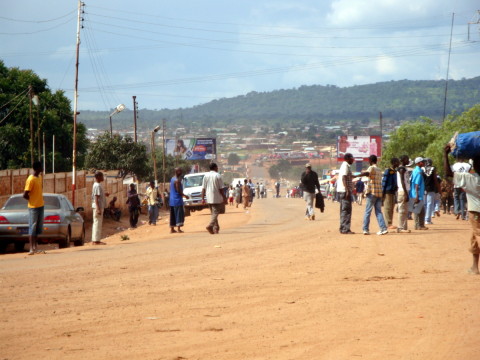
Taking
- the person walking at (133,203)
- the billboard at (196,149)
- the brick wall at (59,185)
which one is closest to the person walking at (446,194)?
the person walking at (133,203)

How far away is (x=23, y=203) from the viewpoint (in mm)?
21016

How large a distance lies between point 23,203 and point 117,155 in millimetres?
59604

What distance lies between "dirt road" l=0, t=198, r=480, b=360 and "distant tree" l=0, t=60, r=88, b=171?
178ft

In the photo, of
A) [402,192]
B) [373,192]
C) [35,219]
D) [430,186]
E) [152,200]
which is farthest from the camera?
[152,200]

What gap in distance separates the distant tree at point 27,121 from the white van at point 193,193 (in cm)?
2368

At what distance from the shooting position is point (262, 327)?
787 centimetres

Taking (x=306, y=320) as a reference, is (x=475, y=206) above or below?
above

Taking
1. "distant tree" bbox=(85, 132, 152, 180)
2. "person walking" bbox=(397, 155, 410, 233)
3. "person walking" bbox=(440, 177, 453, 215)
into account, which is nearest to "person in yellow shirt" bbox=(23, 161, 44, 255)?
"person walking" bbox=(397, 155, 410, 233)

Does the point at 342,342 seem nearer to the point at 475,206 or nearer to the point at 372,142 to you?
the point at 475,206

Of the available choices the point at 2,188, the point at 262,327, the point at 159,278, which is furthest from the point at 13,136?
the point at 262,327

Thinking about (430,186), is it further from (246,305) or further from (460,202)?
(246,305)

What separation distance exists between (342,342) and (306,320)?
1.11 metres

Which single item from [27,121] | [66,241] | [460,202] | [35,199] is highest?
[27,121]

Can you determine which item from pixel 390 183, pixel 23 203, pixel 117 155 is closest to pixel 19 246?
pixel 23 203
